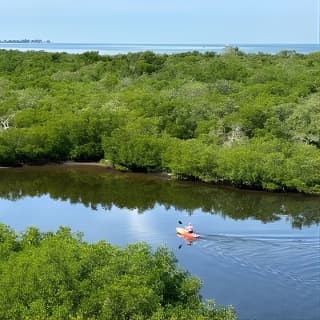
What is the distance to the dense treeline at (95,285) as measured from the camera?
17062 mm

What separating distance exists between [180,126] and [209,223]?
1871cm

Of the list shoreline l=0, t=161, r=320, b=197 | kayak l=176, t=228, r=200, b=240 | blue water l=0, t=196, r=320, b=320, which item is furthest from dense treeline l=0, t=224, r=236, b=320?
shoreline l=0, t=161, r=320, b=197

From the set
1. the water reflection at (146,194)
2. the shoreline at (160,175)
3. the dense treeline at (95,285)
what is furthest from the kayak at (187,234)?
the shoreline at (160,175)

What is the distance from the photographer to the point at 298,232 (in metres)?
33.2

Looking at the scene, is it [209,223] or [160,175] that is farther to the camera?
[160,175]

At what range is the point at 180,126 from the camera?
52.6 m

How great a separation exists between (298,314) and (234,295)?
2801 mm

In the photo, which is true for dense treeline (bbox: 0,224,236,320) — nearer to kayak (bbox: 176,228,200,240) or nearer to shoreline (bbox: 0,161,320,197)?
kayak (bbox: 176,228,200,240)

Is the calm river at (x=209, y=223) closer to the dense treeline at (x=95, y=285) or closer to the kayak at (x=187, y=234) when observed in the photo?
the kayak at (x=187, y=234)

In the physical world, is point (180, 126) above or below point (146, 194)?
above

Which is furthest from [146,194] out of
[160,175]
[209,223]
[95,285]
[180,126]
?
[95,285]

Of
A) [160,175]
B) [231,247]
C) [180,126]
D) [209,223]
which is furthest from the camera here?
[180,126]

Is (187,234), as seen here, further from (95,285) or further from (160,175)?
(160,175)

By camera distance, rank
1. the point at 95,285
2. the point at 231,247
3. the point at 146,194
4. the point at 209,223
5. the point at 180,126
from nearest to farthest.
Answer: the point at 95,285 < the point at 231,247 < the point at 209,223 < the point at 146,194 < the point at 180,126
